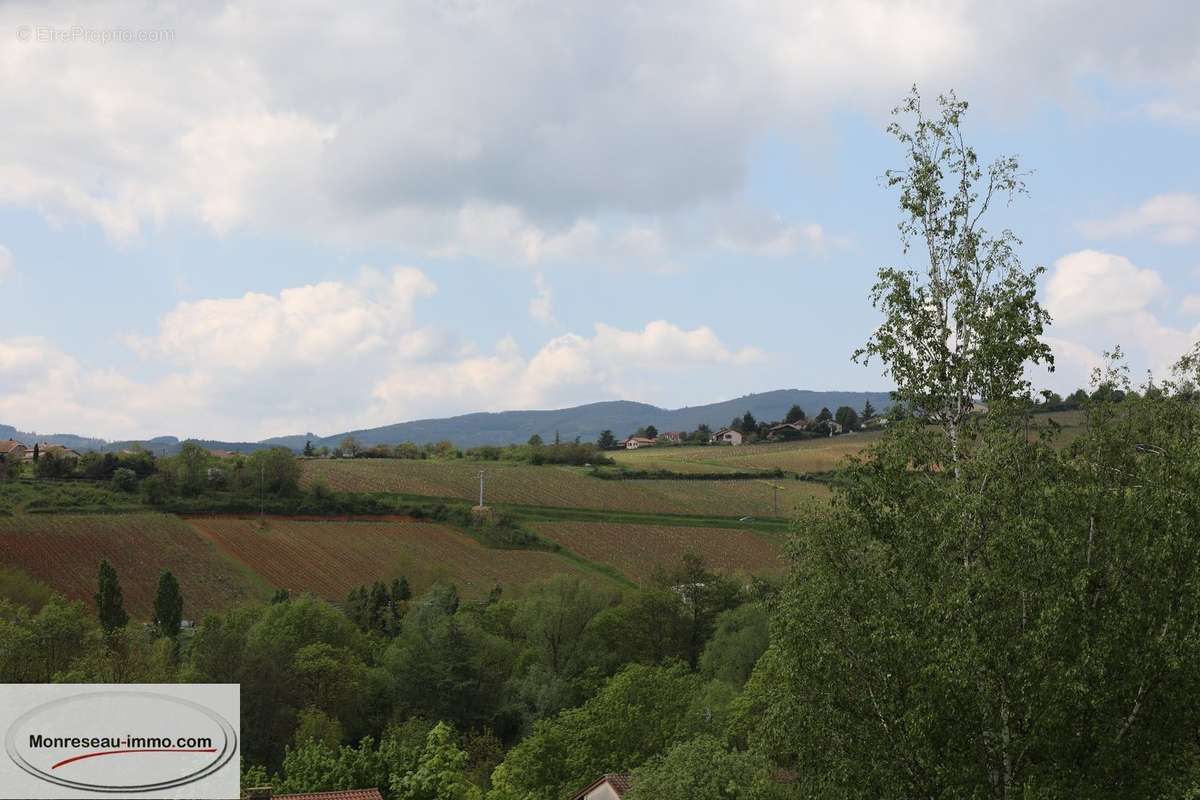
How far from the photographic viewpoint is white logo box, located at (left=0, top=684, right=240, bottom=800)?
56.3ft

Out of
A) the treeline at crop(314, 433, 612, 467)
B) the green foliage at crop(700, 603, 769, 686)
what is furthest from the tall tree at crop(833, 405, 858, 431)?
the green foliage at crop(700, 603, 769, 686)

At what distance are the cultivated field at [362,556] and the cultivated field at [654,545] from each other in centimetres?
399

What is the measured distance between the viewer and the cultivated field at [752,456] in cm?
13950

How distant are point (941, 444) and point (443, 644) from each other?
4353 cm

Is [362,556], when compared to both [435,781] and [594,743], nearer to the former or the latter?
[594,743]

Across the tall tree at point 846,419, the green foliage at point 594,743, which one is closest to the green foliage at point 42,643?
the green foliage at point 594,743

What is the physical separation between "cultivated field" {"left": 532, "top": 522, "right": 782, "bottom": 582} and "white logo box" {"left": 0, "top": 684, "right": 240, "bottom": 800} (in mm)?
69948

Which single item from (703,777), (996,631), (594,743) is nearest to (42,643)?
(594,743)

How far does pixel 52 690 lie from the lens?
58.3 ft

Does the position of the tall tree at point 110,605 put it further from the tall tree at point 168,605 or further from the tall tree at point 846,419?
the tall tree at point 846,419

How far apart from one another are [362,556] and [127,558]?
1807 cm

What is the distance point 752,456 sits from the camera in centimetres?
15525

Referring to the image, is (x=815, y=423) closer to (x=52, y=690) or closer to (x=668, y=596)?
(x=668, y=596)

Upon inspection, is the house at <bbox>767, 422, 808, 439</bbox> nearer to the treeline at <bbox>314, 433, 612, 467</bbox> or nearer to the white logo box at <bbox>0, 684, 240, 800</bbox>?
the treeline at <bbox>314, 433, 612, 467</bbox>
